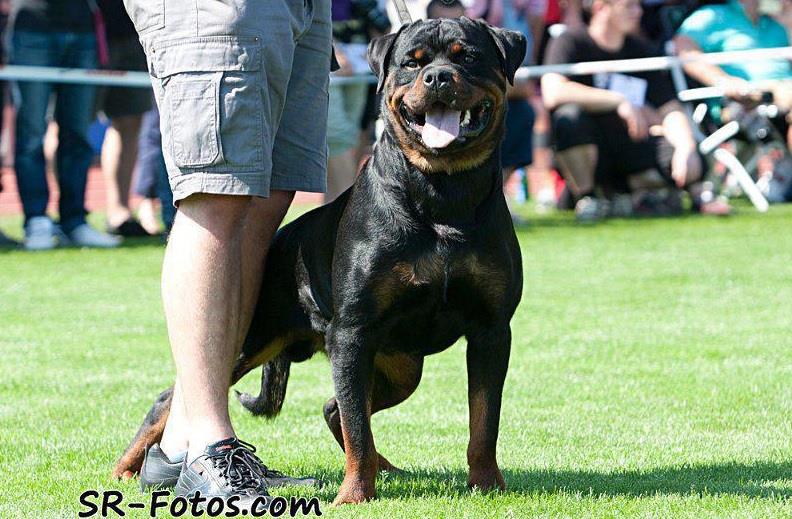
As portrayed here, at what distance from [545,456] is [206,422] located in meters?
1.12

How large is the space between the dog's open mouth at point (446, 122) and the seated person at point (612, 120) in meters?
7.62

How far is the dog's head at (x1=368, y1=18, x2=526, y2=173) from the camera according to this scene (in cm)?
359

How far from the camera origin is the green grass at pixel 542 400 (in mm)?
3674

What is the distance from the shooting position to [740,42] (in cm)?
1259

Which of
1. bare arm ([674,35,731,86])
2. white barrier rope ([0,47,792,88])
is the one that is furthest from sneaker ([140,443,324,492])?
bare arm ([674,35,731,86])

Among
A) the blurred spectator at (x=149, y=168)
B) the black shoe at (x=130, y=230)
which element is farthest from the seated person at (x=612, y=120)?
the black shoe at (x=130, y=230)

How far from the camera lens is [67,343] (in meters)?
6.22

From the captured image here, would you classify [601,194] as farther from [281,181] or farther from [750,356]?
[281,181]

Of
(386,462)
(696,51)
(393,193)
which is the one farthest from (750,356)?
(696,51)

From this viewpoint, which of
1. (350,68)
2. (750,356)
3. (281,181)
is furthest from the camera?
(350,68)

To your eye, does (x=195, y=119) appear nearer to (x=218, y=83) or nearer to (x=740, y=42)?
(x=218, y=83)

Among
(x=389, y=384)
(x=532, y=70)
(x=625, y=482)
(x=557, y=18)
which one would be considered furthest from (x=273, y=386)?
(x=557, y=18)

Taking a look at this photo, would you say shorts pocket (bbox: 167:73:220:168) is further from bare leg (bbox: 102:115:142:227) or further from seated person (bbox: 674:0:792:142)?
seated person (bbox: 674:0:792:142)

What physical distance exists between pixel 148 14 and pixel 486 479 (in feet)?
5.14
